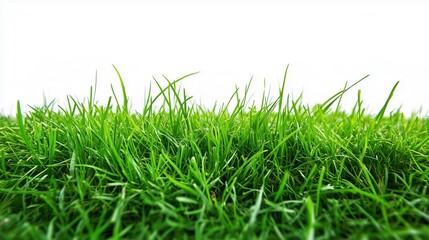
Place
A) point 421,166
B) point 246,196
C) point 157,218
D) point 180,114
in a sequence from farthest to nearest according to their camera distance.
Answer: point 180,114 < point 421,166 < point 246,196 < point 157,218

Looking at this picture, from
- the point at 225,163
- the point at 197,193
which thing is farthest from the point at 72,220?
the point at 225,163

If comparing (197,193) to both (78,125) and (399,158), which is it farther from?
(399,158)

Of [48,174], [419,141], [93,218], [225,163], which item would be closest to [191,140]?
[225,163]

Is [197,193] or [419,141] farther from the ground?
[419,141]

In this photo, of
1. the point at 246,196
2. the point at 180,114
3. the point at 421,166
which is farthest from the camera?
the point at 180,114

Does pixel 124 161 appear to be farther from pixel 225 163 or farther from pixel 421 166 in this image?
pixel 421 166

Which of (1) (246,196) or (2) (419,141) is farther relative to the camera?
(2) (419,141)

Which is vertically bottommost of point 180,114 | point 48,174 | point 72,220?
point 72,220
